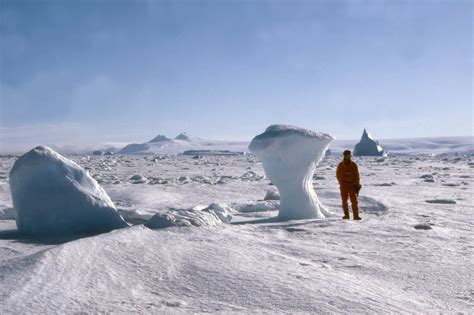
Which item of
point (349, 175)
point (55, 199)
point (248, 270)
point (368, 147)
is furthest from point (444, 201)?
point (368, 147)

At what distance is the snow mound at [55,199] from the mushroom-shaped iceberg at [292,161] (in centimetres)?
205

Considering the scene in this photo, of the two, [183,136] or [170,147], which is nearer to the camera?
[170,147]

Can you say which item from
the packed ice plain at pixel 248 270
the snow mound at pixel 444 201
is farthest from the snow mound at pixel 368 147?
the packed ice plain at pixel 248 270

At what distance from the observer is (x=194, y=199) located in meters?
7.94

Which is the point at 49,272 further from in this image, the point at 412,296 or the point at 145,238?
the point at 412,296

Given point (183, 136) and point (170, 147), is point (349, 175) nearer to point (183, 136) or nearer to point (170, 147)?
point (170, 147)

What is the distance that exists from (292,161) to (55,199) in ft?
9.47

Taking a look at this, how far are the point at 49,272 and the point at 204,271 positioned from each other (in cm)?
93

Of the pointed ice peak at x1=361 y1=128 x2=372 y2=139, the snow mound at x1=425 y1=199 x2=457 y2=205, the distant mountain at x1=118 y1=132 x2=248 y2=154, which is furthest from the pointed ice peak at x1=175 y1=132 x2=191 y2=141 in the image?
the snow mound at x1=425 y1=199 x2=457 y2=205

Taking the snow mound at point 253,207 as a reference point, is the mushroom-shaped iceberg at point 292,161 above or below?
above

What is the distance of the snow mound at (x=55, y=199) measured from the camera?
4910mm

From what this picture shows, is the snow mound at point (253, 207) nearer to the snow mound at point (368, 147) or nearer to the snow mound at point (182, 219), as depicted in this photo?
the snow mound at point (182, 219)

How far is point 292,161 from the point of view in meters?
6.07

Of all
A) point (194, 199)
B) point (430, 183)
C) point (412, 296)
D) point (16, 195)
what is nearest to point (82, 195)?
point (16, 195)
